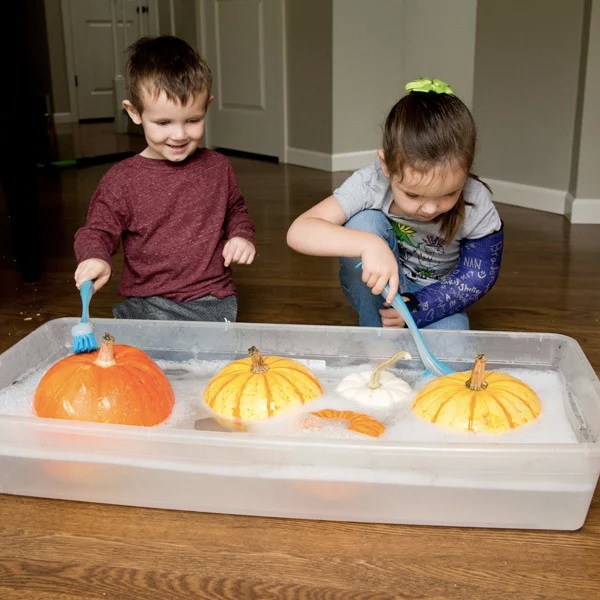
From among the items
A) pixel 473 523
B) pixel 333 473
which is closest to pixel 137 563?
pixel 333 473

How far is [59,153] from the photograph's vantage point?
399cm

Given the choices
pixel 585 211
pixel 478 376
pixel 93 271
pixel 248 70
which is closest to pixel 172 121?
pixel 93 271

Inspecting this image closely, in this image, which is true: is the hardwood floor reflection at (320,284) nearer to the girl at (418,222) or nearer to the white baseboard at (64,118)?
the girl at (418,222)

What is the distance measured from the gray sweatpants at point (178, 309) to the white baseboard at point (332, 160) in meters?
Result: 2.19

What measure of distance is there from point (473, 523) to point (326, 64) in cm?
281

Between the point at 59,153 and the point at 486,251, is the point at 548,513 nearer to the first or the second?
the point at 486,251

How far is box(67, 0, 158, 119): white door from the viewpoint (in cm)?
523


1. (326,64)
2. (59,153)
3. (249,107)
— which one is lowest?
(59,153)

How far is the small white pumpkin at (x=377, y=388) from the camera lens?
3.06 feet

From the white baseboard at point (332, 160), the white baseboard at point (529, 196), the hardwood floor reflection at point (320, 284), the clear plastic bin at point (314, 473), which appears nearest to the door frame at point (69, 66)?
the white baseboard at point (332, 160)

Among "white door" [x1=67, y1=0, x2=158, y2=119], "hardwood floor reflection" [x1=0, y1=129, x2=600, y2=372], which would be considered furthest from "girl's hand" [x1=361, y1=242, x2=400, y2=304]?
"white door" [x1=67, y1=0, x2=158, y2=119]

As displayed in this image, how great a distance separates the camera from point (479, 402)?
857mm

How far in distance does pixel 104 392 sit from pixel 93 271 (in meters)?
0.24

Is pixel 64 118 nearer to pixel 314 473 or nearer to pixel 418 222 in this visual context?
pixel 418 222
